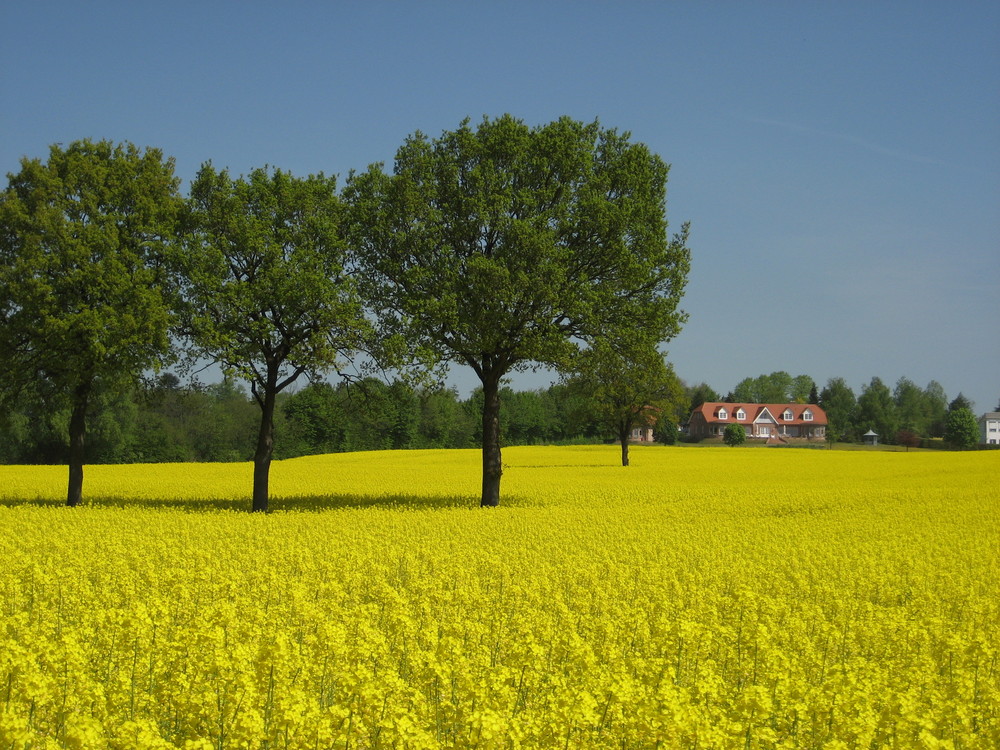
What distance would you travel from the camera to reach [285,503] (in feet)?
105

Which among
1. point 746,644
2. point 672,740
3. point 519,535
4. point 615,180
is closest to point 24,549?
point 519,535

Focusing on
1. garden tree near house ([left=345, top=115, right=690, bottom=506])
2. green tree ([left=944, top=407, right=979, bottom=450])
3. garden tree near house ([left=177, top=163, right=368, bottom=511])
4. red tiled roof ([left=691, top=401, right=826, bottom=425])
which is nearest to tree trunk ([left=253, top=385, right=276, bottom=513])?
garden tree near house ([left=177, top=163, right=368, bottom=511])

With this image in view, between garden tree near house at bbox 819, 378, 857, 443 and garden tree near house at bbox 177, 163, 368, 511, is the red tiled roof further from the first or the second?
garden tree near house at bbox 177, 163, 368, 511

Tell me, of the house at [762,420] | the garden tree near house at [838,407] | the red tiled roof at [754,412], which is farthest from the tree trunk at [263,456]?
the garden tree near house at [838,407]

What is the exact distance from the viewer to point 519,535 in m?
20.9

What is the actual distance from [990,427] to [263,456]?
195457 millimetres

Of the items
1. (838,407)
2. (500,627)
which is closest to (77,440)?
(500,627)

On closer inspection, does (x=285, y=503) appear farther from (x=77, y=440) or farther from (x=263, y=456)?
(x=77, y=440)

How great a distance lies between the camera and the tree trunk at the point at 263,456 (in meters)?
28.7

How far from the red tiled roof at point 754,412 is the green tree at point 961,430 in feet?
116

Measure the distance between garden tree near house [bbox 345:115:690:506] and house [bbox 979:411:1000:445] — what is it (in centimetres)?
18416

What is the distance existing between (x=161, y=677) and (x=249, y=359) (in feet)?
67.3

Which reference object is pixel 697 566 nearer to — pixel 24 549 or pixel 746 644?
pixel 746 644

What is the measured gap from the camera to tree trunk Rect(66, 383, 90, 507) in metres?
29.1
